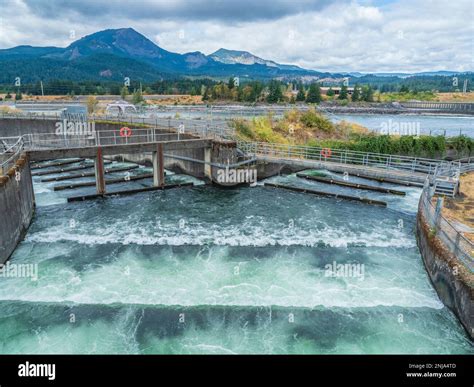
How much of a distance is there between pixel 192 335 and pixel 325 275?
7.40 m

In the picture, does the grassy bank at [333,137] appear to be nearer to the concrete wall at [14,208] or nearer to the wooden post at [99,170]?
the wooden post at [99,170]

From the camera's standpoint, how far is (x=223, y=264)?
750 inches

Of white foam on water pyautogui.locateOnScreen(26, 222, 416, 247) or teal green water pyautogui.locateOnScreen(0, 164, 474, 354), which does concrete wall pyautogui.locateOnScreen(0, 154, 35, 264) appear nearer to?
teal green water pyautogui.locateOnScreen(0, 164, 474, 354)

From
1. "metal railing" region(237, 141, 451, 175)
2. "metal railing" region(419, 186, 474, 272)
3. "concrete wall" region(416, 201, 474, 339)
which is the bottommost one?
"concrete wall" region(416, 201, 474, 339)

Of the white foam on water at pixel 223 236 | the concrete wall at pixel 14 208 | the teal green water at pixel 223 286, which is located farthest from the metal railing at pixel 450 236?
the concrete wall at pixel 14 208

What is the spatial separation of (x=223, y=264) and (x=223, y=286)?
2.28 m

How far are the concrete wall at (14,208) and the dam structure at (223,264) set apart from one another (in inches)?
4.5

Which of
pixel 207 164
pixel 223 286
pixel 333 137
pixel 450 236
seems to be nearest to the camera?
pixel 450 236

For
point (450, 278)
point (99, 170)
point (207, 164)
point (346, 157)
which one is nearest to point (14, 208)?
point (99, 170)

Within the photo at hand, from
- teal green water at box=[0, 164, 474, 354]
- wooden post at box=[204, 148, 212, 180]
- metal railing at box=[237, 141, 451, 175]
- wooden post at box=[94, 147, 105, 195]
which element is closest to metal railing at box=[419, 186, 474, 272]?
teal green water at box=[0, 164, 474, 354]

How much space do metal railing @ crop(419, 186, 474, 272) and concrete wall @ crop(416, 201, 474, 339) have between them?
0.61 ft

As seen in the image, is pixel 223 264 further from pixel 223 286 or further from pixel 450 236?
pixel 450 236

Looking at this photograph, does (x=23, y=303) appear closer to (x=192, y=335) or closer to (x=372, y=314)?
(x=192, y=335)

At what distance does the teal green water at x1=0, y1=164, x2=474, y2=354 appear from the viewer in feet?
43.9
